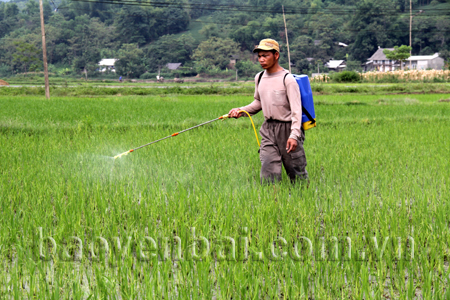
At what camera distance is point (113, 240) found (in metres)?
2.50

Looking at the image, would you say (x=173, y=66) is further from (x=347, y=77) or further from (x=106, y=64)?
(x=347, y=77)

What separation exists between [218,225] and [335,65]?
4907 cm

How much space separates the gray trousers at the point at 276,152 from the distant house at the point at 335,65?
47922 millimetres

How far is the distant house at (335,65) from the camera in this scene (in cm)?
4950

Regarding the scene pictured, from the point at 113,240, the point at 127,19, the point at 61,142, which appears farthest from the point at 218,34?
the point at 113,240

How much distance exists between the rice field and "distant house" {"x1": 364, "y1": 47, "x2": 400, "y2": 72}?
46514 mm

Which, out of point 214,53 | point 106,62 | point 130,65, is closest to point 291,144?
point 130,65

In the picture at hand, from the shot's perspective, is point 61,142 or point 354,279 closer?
point 354,279

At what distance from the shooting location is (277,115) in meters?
3.47

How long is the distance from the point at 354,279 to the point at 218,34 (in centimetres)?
5872

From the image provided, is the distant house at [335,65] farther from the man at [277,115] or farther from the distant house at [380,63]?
the man at [277,115]

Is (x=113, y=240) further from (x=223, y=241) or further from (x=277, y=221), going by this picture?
(x=277, y=221)

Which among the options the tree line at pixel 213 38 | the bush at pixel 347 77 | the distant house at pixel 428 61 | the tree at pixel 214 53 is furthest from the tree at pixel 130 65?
the distant house at pixel 428 61

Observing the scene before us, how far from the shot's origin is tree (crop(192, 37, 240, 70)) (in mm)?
49125
